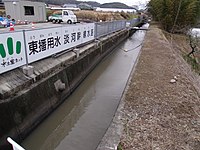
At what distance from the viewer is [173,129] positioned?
3.64 meters

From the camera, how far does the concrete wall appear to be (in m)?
3.93

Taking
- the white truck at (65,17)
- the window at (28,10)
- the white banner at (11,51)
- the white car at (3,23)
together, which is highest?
the window at (28,10)

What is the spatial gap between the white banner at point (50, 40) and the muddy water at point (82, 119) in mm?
1860

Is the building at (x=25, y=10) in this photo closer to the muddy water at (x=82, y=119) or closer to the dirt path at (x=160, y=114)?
the muddy water at (x=82, y=119)

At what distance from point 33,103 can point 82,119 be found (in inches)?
64.1

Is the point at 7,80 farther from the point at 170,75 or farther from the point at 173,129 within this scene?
the point at 170,75

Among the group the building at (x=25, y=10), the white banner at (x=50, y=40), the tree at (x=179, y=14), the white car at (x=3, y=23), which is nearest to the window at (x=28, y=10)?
the building at (x=25, y=10)

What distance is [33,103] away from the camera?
15.8 ft

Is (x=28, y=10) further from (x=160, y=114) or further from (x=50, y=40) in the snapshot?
(x=160, y=114)

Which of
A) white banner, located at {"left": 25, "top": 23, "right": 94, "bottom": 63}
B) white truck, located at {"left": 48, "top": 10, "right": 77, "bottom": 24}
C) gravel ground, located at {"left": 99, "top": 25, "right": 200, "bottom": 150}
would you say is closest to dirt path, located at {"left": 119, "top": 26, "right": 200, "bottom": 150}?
gravel ground, located at {"left": 99, "top": 25, "right": 200, "bottom": 150}

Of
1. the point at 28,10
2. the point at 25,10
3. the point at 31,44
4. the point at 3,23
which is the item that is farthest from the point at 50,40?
the point at 28,10

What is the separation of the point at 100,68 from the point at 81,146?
6.88 metres

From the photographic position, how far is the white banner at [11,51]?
13.3 ft

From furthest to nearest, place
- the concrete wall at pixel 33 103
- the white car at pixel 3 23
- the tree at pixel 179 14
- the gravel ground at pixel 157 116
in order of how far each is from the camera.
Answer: the tree at pixel 179 14 < the white car at pixel 3 23 < the concrete wall at pixel 33 103 < the gravel ground at pixel 157 116
